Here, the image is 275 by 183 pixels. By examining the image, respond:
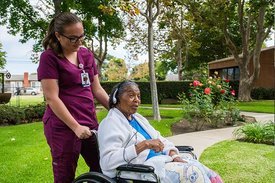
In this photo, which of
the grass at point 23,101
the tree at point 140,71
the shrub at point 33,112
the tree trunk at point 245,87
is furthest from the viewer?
the tree at point 140,71

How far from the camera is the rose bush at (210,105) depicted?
29.4ft

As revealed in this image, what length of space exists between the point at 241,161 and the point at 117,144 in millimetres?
3328

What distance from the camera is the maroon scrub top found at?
2365 mm

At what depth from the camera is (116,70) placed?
39.8 meters

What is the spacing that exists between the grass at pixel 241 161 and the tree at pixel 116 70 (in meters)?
30.6

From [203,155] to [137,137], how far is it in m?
A: 3.39

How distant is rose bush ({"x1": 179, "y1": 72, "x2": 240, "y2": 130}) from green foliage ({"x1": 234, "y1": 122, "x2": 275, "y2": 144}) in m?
1.51

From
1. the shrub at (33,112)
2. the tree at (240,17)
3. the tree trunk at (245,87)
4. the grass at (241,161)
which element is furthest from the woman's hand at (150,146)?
the tree trunk at (245,87)

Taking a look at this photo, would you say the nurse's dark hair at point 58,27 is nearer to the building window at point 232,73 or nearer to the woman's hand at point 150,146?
the woman's hand at point 150,146

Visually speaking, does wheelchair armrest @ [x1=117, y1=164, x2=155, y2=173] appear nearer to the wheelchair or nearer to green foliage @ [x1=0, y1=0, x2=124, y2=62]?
the wheelchair

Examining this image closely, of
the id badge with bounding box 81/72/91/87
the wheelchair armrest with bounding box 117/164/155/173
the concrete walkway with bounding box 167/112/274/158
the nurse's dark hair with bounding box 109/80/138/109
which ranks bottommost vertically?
the concrete walkway with bounding box 167/112/274/158

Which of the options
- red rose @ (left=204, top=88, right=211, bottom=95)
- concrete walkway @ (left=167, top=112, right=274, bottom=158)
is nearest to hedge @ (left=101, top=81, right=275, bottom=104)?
red rose @ (left=204, top=88, right=211, bottom=95)

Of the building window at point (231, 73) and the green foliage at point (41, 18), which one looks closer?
the green foliage at point (41, 18)

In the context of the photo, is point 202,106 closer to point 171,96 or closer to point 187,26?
point 171,96
